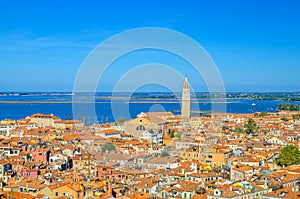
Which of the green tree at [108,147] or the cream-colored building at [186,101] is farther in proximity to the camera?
the cream-colored building at [186,101]

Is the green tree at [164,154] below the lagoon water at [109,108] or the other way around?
the other way around

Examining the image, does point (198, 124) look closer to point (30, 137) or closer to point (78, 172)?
point (30, 137)

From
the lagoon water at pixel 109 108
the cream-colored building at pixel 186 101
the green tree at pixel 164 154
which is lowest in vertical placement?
the lagoon water at pixel 109 108

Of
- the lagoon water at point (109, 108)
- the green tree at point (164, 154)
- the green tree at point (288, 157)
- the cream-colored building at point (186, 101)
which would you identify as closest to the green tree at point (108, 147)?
the green tree at point (164, 154)

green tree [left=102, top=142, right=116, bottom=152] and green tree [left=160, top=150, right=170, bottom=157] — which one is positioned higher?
green tree [left=102, top=142, right=116, bottom=152]

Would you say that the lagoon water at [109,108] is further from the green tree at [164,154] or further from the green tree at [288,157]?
the green tree at [288,157]

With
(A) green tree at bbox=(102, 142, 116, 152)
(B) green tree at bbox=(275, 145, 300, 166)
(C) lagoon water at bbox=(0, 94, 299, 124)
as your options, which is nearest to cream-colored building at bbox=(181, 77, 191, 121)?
(C) lagoon water at bbox=(0, 94, 299, 124)

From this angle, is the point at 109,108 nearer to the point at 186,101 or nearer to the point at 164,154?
the point at 186,101

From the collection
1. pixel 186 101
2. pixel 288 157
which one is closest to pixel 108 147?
pixel 288 157

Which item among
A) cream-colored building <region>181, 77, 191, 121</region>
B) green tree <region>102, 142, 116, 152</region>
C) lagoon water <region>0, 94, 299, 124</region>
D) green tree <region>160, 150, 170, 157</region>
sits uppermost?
cream-colored building <region>181, 77, 191, 121</region>

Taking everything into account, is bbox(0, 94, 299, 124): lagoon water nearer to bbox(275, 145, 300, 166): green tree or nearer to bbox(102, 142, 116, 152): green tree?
bbox(102, 142, 116, 152): green tree

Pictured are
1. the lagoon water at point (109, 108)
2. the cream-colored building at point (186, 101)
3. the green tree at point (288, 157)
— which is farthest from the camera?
the lagoon water at point (109, 108)

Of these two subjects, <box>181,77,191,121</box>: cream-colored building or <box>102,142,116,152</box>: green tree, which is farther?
<box>181,77,191,121</box>: cream-colored building

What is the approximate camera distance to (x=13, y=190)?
604 centimetres
